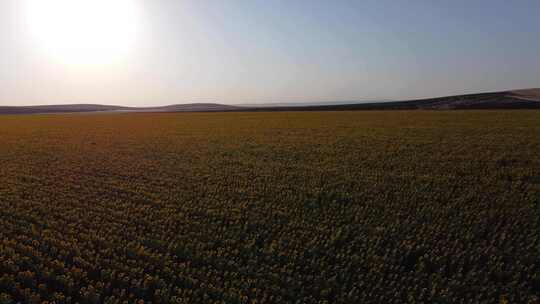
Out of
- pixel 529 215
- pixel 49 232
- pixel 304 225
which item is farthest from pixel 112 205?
pixel 529 215

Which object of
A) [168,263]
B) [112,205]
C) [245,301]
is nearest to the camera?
[245,301]

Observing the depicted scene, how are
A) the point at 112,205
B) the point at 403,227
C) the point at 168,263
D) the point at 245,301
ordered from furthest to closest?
1. the point at 112,205
2. the point at 403,227
3. the point at 168,263
4. the point at 245,301

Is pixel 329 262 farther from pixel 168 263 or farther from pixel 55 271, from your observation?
pixel 55 271

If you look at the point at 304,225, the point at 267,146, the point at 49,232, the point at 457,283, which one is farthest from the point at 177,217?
the point at 267,146

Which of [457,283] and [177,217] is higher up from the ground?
[177,217]

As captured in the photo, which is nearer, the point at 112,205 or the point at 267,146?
the point at 112,205

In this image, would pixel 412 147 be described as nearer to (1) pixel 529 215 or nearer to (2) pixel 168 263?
(1) pixel 529 215
